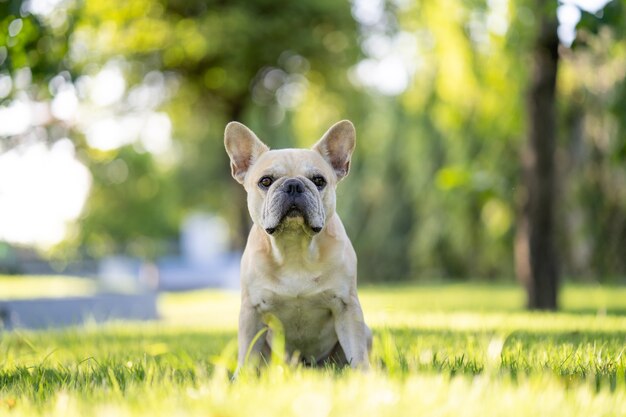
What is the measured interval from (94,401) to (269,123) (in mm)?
19028

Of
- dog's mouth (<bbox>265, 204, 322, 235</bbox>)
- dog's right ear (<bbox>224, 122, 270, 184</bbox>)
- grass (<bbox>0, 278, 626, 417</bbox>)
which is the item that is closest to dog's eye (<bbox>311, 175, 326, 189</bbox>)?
dog's mouth (<bbox>265, 204, 322, 235</bbox>)

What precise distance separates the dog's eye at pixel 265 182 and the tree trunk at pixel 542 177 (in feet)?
18.6

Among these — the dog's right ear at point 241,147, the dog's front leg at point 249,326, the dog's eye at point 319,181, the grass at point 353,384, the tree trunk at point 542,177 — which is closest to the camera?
the grass at point 353,384

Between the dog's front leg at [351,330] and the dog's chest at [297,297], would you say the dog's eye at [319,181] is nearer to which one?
the dog's chest at [297,297]

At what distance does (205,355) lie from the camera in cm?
461

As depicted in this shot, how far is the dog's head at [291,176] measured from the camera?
12.0ft

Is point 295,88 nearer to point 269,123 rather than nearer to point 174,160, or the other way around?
point 269,123

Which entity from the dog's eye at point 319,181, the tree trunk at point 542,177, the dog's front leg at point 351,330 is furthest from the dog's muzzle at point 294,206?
the tree trunk at point 542,177

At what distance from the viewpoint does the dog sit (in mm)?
→ 3643

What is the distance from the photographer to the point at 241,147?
4.17m

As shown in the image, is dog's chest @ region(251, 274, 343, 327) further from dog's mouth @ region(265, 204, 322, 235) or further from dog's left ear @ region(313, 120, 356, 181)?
dog's left ear @ region(313, 120, 356, 181)

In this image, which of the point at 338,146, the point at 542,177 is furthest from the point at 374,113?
the point at 338,146

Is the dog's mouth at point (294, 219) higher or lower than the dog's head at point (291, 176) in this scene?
lower

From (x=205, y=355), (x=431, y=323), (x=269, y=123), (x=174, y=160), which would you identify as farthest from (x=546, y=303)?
(x=174, y=160)
